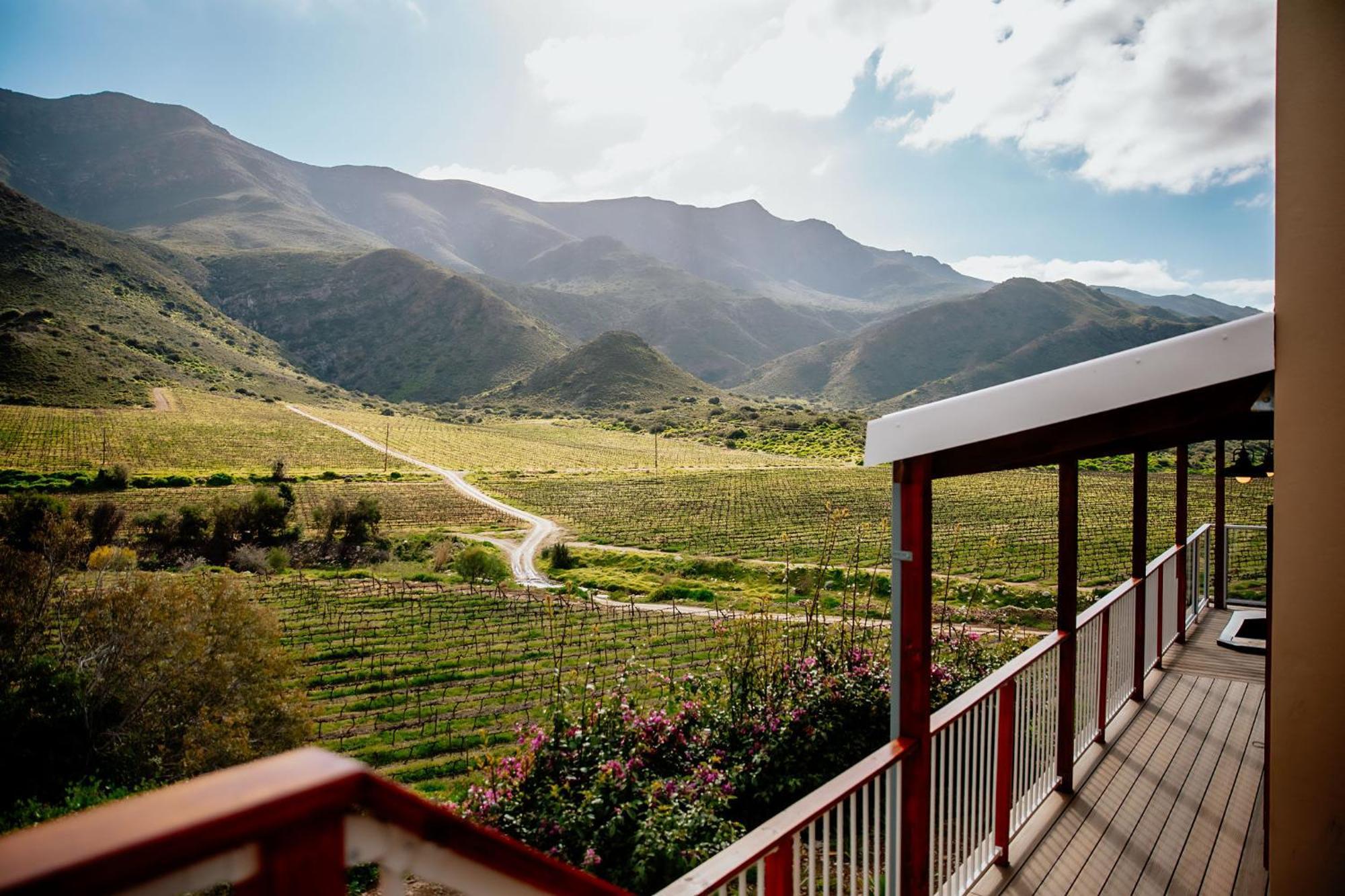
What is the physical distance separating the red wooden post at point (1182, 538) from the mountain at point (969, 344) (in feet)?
311

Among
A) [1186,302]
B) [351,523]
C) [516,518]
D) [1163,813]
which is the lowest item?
[516,518]

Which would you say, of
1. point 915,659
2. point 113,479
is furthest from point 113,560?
point 915,659

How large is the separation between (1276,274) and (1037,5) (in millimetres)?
13227

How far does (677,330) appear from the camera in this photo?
144625 mm

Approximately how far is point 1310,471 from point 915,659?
129 cm

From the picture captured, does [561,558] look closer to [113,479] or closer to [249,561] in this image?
[249,561]

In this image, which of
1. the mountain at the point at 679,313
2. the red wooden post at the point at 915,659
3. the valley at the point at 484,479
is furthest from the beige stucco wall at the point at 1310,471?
the mountain at the point at 679,313

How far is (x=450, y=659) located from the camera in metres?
17.5

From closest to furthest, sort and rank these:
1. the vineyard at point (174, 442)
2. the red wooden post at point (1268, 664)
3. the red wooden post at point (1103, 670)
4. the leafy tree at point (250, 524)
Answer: the red wooden post at point (1268, 664) → the red wooden post at point (1103, 670) → the leafy tree at point (250, 524) → the vineyard at point (174, 442)

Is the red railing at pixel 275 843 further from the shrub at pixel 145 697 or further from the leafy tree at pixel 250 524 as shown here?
the leafy tree at pixel 250 524

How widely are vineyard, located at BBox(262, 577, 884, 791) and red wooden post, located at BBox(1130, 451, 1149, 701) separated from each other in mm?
2702

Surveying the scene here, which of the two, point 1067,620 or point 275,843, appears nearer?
point 275,843

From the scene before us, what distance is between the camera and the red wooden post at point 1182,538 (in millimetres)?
5645

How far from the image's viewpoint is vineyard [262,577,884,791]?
1259cm
